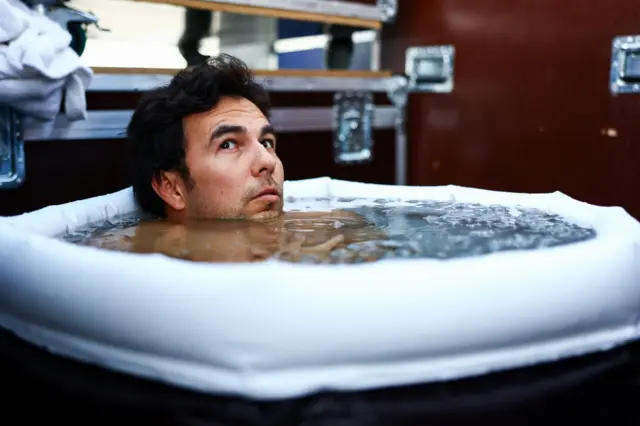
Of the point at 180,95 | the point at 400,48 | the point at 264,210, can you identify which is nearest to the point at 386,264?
the point at 264,210

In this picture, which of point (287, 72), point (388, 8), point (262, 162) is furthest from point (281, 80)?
point (262, 162)

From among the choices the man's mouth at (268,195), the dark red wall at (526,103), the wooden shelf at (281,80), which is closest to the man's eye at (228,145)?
the man's mouth at (268,195)

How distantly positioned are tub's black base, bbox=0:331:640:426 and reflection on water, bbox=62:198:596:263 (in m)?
0.24

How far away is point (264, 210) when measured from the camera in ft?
5.80

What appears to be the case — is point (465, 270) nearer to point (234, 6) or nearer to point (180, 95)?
point (180, 95)

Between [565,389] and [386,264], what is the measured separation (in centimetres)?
34

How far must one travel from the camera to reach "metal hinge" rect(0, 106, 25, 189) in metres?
1.89

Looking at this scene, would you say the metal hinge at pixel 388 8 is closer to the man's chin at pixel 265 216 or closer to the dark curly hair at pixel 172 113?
the dark curly hair at pixel 172 113

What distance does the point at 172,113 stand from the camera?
6.00ft

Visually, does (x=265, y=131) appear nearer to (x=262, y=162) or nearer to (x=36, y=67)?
(x=262, y=162)

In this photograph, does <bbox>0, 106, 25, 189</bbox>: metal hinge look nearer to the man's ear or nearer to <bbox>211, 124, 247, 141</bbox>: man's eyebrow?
the man's ear

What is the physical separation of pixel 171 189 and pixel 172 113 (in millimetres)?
187

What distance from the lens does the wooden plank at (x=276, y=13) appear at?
2.40 m

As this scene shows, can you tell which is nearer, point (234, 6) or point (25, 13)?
point (25, 13)
